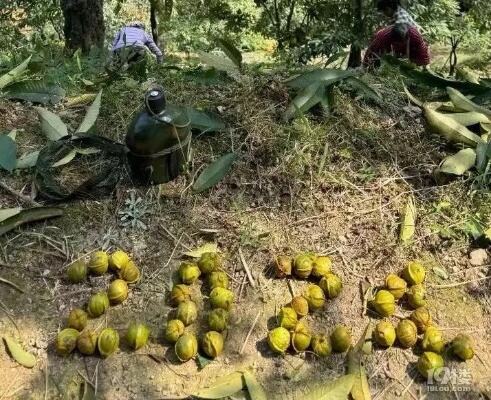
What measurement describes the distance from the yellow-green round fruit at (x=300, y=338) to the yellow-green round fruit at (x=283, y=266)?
0.27 metres

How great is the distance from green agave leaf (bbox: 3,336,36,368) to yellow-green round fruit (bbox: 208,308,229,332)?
25.8 inches

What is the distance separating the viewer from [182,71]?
3469 mm

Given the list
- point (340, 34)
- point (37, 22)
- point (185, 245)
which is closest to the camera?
point (185, 245)

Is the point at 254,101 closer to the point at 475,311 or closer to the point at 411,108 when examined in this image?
the point at 411,108

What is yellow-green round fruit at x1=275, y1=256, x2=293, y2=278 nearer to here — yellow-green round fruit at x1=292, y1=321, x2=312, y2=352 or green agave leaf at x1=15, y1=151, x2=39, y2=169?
yellow-green round fruit at x1=292, y1=321, x2=312, y2=352

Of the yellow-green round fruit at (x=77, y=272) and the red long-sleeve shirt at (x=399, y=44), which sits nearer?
the yellow-green round fruit at (x=77, y=272)

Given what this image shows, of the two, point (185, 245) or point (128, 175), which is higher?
point (128, 175)

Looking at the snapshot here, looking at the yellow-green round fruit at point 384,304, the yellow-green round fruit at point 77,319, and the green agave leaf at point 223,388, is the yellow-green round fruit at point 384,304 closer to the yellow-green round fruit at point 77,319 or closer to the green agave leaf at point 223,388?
the green agave leaf at point 223,388

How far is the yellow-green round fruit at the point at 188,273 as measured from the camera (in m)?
2.29

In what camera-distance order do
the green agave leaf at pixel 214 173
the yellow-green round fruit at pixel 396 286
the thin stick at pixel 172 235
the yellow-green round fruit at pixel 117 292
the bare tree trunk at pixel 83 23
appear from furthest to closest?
the bare tree trunk at pixel 83 23, the green agave leaf at pixel 214 173, the thin stick at pixel 172 235, the yellow-green round fruit at pixel 396 286, the yellow-green round fruit at pixel 117 292

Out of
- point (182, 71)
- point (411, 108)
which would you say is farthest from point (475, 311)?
point (182, 71)

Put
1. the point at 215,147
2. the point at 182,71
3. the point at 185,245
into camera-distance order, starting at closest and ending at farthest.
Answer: the point at 185,245
the point at 215,147
the point at 182,71

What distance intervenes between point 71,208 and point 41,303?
49 cm

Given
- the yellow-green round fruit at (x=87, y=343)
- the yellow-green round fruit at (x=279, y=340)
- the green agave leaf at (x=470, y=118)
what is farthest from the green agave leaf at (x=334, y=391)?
the green agave leaf at (x=470, y=118)
